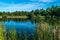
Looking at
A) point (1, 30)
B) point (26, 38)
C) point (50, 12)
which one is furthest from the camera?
point (50, 12)

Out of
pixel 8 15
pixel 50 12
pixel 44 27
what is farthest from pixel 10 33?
pixel 8 15

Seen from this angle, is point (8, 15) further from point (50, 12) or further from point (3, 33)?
point (3, 33)

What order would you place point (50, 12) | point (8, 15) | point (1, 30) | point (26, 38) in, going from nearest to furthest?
point (1, 30) < point (26, 38) < point (50, 12) < point (8, 15)

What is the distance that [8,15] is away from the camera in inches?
1809

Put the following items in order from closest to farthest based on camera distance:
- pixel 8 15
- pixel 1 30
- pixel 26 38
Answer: pixel 1 30 < pixel 26 38 < pixel 8 15

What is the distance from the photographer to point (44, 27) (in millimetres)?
9047

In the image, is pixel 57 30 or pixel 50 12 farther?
pixel 50 12

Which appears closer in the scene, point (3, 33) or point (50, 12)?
point (3, 33)

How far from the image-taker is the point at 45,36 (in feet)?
29.5

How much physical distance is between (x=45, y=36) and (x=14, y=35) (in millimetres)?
1321

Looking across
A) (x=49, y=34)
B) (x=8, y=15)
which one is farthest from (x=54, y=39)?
(x=8, y=15)

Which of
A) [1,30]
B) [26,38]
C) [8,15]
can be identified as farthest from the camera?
[8,15]

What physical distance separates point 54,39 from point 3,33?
2.20 meters

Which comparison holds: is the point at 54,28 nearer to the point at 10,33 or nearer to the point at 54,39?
the point at 54,39
